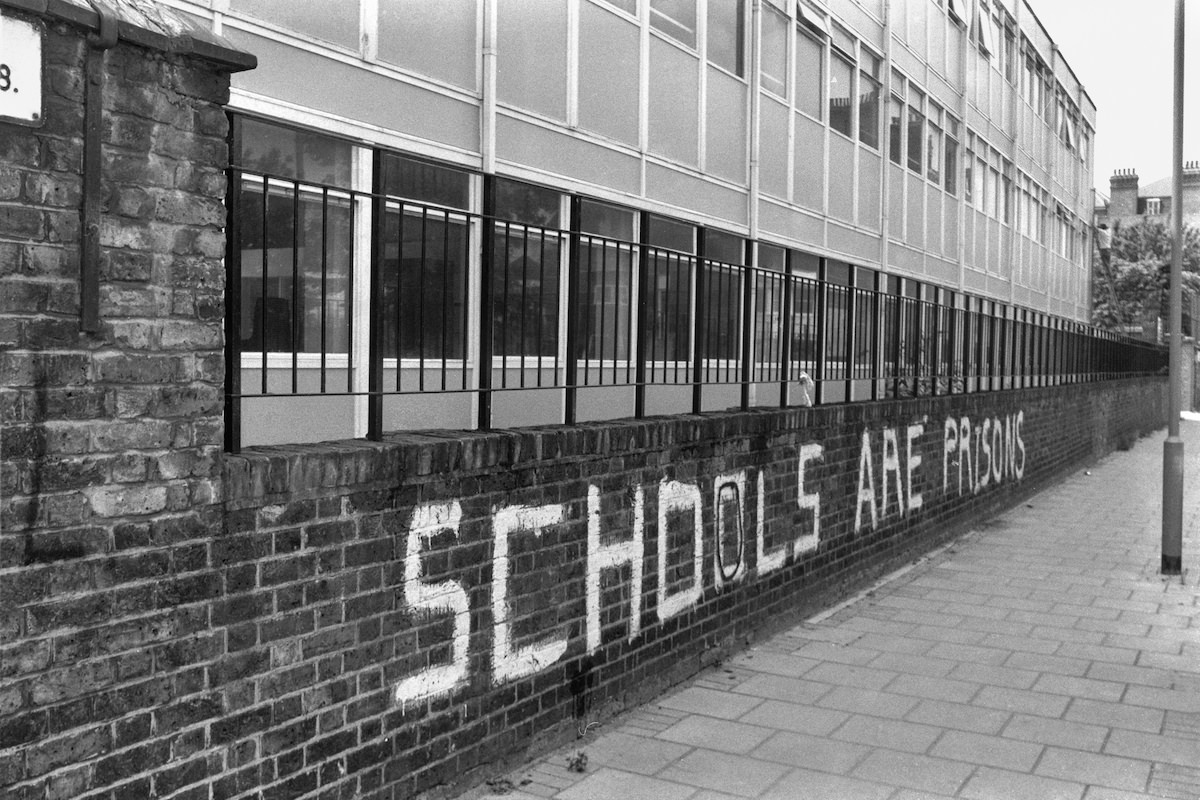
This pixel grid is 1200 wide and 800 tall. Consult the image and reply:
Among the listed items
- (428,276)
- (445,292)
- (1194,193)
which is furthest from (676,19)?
(1194,193)

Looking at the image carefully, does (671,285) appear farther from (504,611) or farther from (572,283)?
(504,611)

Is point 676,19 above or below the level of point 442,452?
above

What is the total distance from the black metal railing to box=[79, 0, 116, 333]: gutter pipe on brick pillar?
2.06 feet

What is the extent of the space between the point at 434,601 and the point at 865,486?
18.9 feet

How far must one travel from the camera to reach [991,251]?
29734 millimetres

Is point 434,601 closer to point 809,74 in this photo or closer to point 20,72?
point 20,72

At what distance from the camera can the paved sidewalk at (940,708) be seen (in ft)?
16.9

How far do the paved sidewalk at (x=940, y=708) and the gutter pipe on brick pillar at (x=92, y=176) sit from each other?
256 centimetres

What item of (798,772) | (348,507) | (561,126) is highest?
(561,126)

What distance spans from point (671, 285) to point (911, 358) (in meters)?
5.38

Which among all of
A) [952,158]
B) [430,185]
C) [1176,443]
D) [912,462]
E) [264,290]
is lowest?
[912,462]

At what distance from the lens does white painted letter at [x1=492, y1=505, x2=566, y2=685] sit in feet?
16.7

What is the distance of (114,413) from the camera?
3.33 m

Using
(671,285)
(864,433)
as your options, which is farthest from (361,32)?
(864,433)
